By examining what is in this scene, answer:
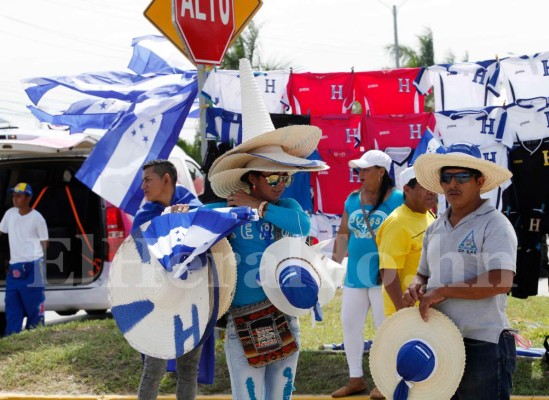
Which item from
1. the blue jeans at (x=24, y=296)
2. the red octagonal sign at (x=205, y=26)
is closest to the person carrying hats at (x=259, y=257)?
the red octagonal sign at (x=205, y=26)

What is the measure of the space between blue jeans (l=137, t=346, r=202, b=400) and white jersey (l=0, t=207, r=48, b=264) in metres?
4.93

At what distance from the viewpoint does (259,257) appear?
4348 millimetres

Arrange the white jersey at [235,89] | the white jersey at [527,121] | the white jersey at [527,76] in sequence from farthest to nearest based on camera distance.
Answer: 1. the white jersey at [235,89]
2. the white jersey at [527,76]
3. the white jersey at [527,121]

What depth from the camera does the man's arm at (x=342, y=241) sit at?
6.37 metres

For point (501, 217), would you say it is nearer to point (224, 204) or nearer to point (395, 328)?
point (395, 328)

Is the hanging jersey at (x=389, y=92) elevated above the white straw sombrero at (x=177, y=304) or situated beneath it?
elevated above

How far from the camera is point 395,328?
159 inches

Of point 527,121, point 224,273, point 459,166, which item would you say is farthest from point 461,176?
point 527,121

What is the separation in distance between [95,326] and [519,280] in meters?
4.25

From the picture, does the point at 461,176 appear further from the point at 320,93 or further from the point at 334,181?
the point at 320,93

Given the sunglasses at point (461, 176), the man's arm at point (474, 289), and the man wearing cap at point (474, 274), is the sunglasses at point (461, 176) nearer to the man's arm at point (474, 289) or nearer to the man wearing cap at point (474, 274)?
the man wearing cap at point (474, 274)

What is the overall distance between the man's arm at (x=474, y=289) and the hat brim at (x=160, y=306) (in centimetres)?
103

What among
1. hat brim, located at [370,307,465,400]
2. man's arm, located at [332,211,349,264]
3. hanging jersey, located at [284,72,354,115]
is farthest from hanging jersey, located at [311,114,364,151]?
hat brim, located at [370,307,465,400]

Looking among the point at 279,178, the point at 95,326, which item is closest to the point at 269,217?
the point at 279,178
